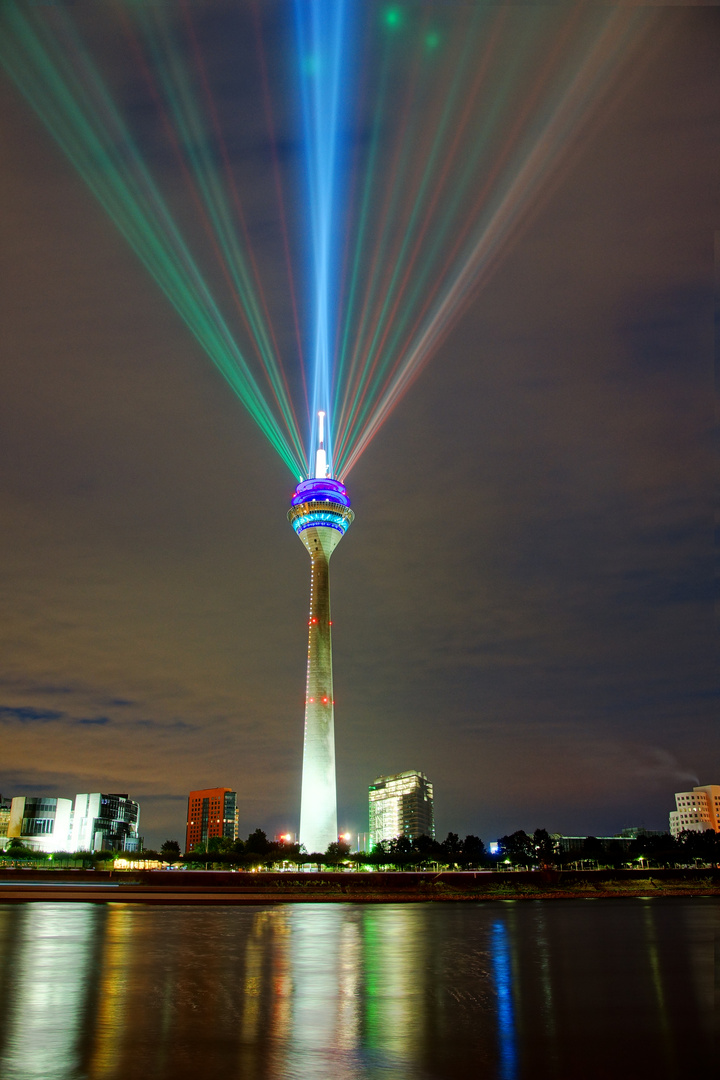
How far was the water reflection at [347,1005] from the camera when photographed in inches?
459

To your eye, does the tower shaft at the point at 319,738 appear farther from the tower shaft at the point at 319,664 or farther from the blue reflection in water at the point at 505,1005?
the blue reflection in water at the point at 505,1005

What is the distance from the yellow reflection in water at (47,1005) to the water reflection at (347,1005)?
0.05m

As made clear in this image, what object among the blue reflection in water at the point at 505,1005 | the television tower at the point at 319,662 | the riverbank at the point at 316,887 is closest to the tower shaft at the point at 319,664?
the television tower at the point at 319,662

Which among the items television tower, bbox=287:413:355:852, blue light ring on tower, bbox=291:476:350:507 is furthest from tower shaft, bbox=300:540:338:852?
blue light ring on tower, bbox=291:476:350:507

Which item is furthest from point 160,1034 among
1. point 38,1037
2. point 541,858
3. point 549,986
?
point 541,858

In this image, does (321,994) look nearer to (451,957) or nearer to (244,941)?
(451,957)

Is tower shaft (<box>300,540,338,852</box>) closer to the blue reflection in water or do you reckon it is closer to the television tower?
the television tower

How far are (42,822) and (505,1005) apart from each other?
182 m

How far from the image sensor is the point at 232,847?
126500mm

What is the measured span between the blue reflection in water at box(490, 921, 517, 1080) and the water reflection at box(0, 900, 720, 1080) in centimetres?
6

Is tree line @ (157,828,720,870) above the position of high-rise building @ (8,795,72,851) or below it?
below

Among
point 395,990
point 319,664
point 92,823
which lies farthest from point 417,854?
point 395,990

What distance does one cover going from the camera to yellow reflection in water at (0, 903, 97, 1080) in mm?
11375

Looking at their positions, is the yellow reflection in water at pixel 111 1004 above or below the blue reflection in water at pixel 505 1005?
above
